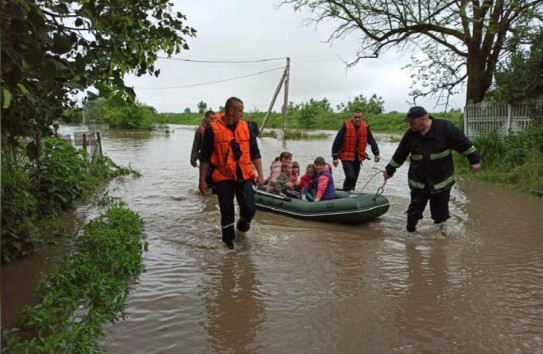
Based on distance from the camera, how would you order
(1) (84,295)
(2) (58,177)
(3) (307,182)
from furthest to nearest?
(3) (307,182), (2) (58,177), (1) (84,295)

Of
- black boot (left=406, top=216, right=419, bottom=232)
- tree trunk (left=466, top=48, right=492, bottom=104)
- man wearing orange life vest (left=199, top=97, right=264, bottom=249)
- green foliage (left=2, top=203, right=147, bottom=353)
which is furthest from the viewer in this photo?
tree trunk (left=466, top=48, right=492, bottom=104)

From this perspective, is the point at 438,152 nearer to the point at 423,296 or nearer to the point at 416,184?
the point at 416,184

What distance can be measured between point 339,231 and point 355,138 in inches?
96.4

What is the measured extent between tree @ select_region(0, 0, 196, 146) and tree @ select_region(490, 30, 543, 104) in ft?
32.4

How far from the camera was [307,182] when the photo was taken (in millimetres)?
7980

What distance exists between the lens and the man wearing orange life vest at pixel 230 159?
5461 mm

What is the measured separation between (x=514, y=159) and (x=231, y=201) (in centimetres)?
860

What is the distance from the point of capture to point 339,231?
679cm

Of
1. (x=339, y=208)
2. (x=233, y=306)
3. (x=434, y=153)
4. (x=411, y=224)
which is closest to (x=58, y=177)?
(x=339, y=208)

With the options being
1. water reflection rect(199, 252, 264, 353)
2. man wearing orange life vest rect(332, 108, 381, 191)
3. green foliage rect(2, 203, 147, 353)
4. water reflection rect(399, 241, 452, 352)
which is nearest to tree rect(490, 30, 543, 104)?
man wearing orange life vest rect(332, 108, 381, 191)

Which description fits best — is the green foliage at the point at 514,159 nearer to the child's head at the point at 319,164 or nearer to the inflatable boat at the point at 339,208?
the inflatable boat at the point at 339,208

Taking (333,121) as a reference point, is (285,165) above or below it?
below

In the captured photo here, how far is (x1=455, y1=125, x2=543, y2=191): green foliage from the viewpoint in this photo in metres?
10.2

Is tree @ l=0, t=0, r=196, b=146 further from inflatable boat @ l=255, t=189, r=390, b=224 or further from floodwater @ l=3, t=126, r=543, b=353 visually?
inflatable boat @ l=255, t=189, r=390, b=224
